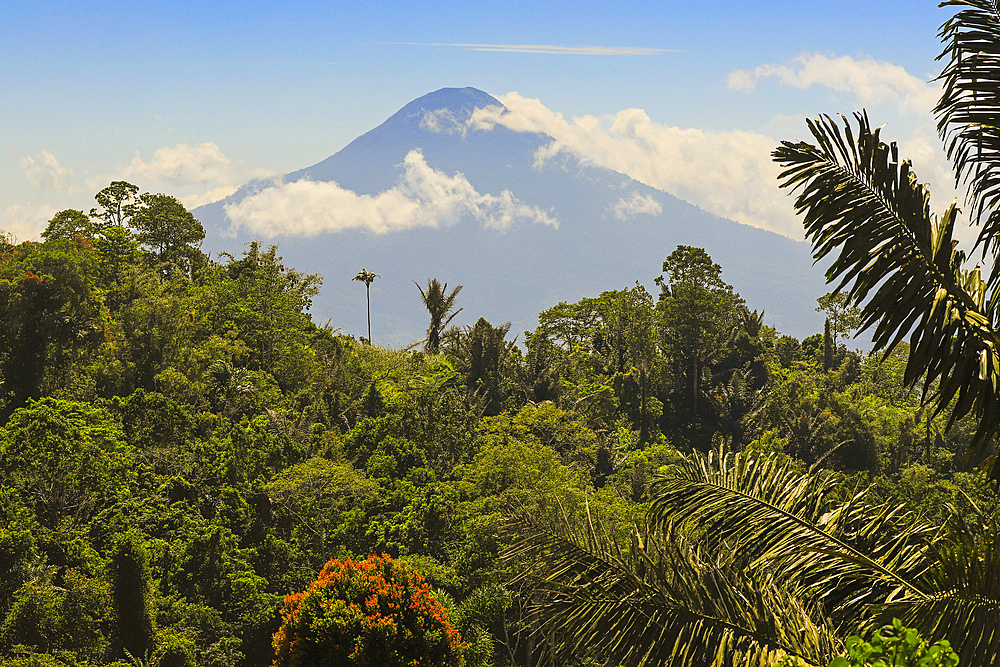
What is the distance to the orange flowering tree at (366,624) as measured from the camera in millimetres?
12219

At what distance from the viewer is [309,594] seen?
12.6 meters

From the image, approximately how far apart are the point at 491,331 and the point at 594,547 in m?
31.4

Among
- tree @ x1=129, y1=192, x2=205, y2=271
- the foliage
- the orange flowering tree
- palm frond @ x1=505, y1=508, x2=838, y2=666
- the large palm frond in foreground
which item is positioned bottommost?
the orange flowering tree

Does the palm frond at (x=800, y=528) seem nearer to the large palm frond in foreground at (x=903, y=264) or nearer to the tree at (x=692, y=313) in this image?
the large palm frond in foreground at (x=903, y=264)

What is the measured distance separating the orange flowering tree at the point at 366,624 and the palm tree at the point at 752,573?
7.34 m

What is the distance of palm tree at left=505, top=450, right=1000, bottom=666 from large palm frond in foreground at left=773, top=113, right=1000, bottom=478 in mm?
854

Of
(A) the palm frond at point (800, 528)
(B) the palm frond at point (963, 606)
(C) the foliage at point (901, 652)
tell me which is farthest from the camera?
(A) the palm frond at point (800, 528)

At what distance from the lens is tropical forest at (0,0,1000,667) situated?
4762 mm

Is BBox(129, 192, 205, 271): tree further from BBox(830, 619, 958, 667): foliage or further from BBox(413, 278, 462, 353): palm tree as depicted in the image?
BBox(830, 619, 958, 667): foliage

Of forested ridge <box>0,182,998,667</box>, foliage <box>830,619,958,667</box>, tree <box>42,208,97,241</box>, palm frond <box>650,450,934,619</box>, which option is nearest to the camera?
foliage <box>830,619,958,667</box>

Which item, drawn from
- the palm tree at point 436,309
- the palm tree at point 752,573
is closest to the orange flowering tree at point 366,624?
the palm tree at point 752,573

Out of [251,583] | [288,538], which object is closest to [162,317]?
[288,538]

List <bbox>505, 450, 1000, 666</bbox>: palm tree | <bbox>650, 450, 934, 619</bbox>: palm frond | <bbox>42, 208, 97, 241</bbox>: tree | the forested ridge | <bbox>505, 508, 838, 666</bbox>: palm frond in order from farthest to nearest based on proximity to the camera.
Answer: <bbox>42, 208, 97, 241</bbox>: tree
the forested ridge
<bbox>650, 450, 934, 619</bbox>: palm frond
<bbox>505, 508, 838, 666</bbox>: palm frond
<bbox>505, 450, 1000, 666</bbox>: palm tree

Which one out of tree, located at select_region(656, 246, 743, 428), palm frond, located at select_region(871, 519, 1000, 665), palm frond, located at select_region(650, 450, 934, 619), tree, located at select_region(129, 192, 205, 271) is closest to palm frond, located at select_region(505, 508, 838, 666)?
palm frond, located at select_region(650, 450, 934, 619)
